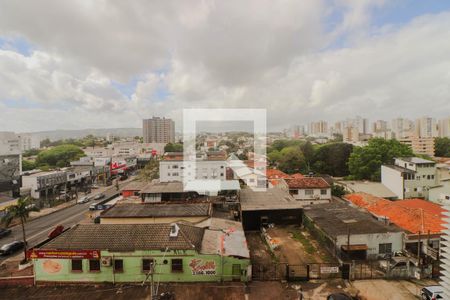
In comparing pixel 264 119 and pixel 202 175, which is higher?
pixel 264 119

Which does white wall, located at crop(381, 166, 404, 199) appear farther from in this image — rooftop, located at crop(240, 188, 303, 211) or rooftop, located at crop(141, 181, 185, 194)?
rooftop, located at crop(141, 181, 185, 194)

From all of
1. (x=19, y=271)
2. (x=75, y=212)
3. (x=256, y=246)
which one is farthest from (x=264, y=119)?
(x=19, y=271)

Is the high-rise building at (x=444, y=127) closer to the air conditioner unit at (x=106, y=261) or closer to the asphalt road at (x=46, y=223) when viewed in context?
the asphalt road at (x=46, y=223)

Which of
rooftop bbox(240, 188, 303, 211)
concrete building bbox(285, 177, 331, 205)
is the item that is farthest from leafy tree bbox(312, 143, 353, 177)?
rooftop bbox(240, 188, 303, 211)

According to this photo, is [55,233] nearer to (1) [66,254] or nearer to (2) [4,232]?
(1) [66,254]

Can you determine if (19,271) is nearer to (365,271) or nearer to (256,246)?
(256,246)

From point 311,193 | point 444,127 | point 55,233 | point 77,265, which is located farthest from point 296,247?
point 444,127
